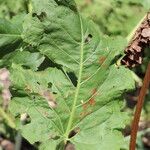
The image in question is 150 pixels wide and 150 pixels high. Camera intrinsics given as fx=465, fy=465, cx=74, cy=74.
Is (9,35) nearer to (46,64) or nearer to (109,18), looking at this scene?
(46,64)

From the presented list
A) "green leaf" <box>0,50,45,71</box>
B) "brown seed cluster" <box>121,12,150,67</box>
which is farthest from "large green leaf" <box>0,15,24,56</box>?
"brown seed cluster" <box>121,12,150,67</box>

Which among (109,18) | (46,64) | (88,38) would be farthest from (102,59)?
(109,18)

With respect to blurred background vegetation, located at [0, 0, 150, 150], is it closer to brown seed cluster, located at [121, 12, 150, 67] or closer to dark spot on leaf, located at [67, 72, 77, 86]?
brown seed cluster, located at [121, 12, 150, 67]

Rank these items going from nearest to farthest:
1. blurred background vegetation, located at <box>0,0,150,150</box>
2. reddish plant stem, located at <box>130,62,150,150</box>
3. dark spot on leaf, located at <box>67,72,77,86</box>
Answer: reddish plant stem, located at <box>130,62,150,150</box> < dark spot on leaf, located at <box>67,72,77,86</box> < blurred background vegetation, located at <box>0,0,150,150</box>

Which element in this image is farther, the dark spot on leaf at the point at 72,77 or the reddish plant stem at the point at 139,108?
the dark spot on leaf at the point at 72,77

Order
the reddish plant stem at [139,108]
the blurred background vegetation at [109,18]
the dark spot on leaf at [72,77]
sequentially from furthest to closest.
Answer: the blurred background vegetation at [109,18], the dark spot on leaf at [72,77], the reddish plant stem at [139,108]

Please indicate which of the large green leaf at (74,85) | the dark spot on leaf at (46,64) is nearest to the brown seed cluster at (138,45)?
the large green leaf at (74,85)

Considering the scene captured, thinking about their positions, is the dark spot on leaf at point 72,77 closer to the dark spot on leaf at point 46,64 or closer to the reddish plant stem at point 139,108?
the dark spot on leaf at point 46,64
